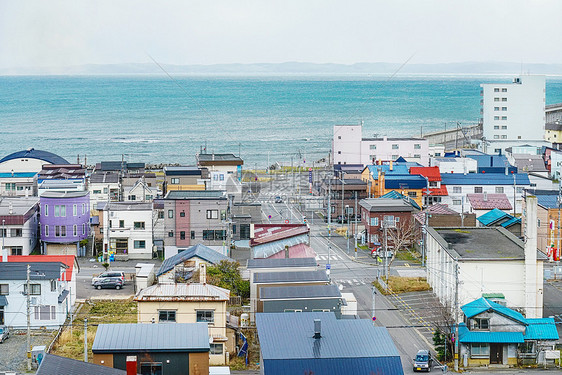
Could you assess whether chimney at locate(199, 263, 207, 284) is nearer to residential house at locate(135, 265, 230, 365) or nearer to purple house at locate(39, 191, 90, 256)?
residential house at locate(135, 265, 230, 365)

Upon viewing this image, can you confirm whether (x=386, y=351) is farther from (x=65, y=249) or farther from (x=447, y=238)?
(x=65, y=249)

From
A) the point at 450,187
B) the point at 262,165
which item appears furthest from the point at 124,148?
the point at 450,187

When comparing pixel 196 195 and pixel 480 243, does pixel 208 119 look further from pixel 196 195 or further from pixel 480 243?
pixel 480 243

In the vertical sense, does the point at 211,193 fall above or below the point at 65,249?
above

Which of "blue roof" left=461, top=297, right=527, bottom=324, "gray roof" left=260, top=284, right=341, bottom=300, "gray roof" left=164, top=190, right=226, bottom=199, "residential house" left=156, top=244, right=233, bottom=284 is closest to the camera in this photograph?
"blue roof" left=461, top=297, right=527, bottom=324

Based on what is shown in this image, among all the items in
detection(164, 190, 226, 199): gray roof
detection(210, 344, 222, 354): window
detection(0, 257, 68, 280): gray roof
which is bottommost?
detection(210, 344, 222, 354): window

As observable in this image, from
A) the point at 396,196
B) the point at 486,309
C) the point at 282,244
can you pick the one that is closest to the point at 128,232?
the point at 282,244

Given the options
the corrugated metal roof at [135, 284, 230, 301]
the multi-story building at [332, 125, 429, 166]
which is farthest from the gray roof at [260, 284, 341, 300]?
the multi-story building at [332, 125, 429, 166]

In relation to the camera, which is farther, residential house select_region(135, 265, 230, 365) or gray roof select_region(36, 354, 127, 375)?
residential house select_region(135, 265, 230, 365)
